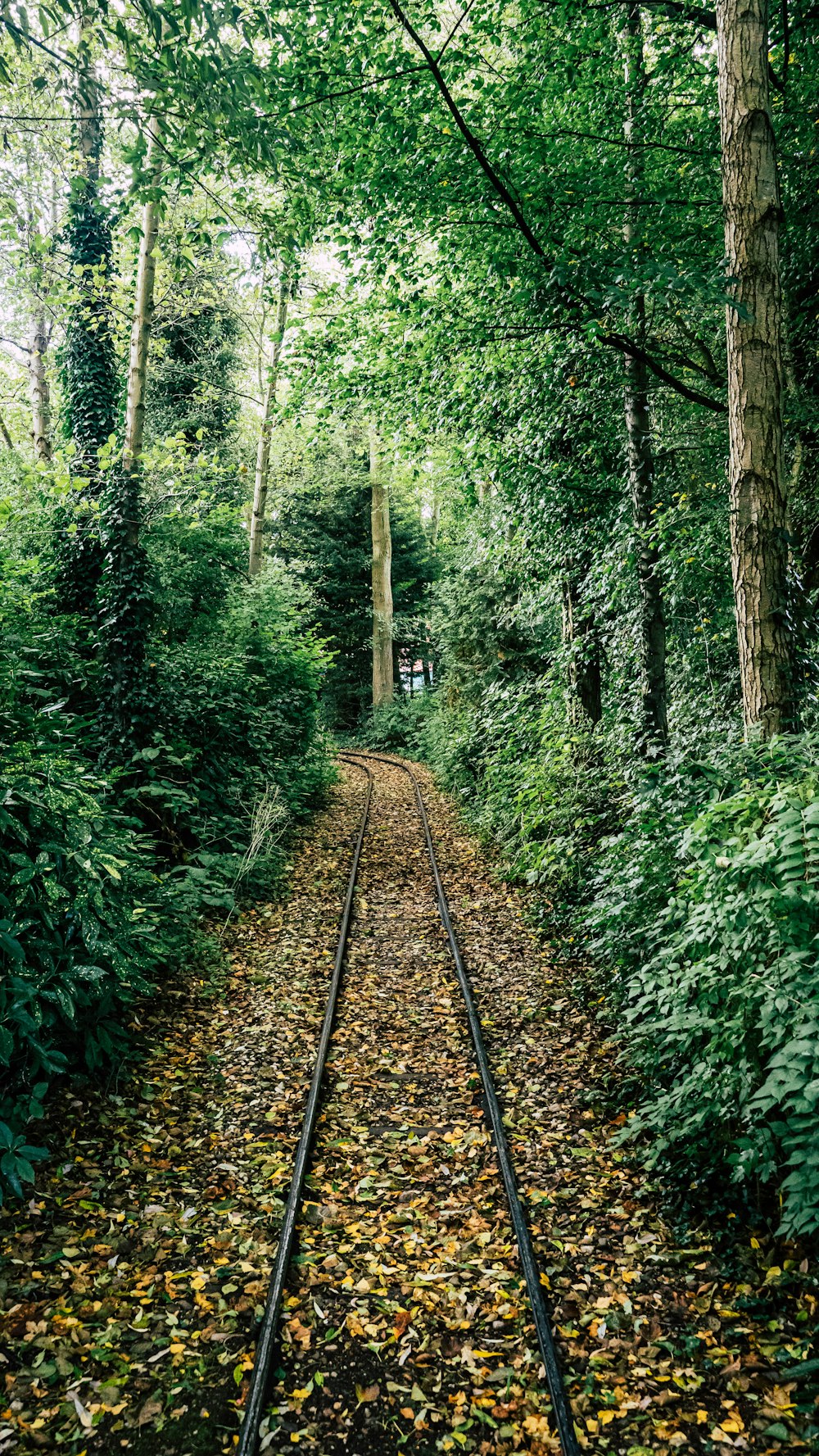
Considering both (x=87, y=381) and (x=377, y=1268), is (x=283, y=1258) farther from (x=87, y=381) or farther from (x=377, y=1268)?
(x=87, y=381)

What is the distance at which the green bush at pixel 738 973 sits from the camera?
3082 mm

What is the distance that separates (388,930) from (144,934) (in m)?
3.20

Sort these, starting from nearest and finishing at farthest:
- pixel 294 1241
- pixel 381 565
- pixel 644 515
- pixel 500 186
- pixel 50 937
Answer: pixel 294 1241 < pixel 50 937 < pixel 500 186 < pixel 644 515 < pixel 381 565

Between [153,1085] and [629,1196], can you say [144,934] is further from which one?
[629,1196]

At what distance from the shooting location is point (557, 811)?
820cm

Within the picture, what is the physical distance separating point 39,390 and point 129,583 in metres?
8.26

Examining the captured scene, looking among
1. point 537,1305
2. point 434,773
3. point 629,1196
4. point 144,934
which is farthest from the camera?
point 434,773

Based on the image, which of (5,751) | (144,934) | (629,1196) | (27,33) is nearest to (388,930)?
(144,934)

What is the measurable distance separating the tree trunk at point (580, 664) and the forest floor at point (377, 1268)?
4000 millimetres

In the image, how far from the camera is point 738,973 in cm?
363

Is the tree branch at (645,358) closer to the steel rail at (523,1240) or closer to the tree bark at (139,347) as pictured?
the tree bark at (139,347)

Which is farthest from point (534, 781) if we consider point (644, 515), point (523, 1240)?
point (523, 1240)

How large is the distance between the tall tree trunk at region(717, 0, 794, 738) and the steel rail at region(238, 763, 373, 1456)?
12.0 feet

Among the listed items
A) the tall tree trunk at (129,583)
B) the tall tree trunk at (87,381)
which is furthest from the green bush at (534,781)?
the tall tree trunk at (87,381)
